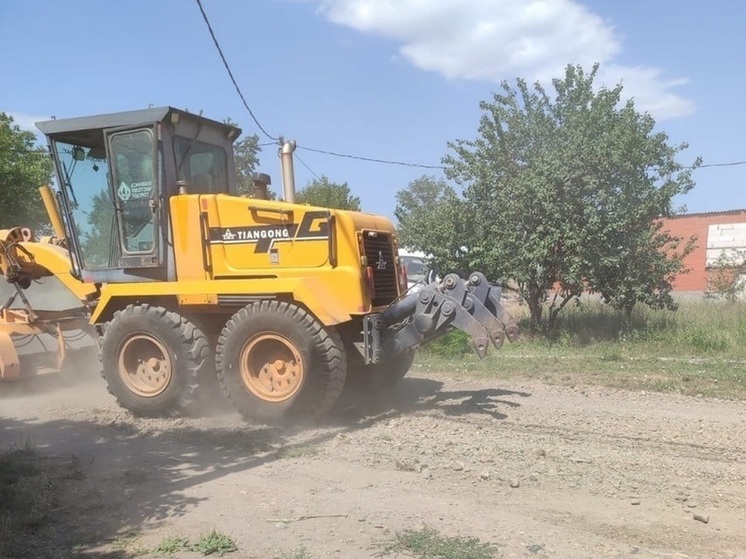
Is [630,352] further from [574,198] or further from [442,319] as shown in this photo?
[442,319]

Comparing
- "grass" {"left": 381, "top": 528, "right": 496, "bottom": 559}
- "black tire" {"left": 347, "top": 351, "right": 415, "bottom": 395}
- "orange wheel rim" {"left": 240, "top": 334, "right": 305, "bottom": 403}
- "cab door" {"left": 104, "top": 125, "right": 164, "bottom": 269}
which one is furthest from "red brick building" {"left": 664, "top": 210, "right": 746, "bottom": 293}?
"grass" {"left": 381, "top": 528, "right": 496, "bottom": 559}

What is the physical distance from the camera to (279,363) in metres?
7.45

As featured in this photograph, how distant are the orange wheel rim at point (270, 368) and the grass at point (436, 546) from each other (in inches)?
124

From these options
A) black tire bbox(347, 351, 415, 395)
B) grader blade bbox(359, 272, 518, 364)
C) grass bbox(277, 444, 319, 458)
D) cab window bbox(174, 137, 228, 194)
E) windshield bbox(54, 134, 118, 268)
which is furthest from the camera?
black tire bbox(347, 351, 415, 395)

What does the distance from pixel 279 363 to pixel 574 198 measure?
797 cm

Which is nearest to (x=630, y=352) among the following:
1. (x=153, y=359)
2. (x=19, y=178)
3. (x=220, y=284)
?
(x=220, y=284)

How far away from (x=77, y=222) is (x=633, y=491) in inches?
273

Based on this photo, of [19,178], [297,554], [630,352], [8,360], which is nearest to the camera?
[297,554]

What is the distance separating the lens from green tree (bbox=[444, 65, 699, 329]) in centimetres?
1311

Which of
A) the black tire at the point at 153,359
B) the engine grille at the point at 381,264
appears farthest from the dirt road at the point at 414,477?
the engine grille at the point at 381,264

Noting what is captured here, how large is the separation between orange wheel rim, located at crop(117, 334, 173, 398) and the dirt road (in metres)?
0.40

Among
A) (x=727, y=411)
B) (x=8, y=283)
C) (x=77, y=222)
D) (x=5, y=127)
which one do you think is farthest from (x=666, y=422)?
(x=5, y=127)

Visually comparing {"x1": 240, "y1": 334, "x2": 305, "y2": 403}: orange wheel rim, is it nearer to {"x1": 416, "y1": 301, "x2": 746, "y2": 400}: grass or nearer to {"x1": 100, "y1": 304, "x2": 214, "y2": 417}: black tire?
{"x1": 100, "y1": 304, "x2": 214, "y2": 417}: black tire

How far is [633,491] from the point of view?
5172mm
